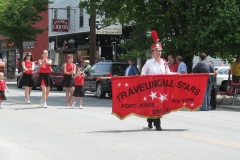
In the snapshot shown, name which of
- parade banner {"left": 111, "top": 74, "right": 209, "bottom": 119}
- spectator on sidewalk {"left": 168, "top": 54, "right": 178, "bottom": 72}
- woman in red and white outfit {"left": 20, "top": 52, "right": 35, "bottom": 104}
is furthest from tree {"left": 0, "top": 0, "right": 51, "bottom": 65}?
parade banner {"left": 111, "top": 74, "right": 209, "bottom": 119}

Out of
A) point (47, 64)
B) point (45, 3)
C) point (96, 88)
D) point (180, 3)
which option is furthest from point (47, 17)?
point (47, 64)

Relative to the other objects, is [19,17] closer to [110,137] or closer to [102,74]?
[102,74]

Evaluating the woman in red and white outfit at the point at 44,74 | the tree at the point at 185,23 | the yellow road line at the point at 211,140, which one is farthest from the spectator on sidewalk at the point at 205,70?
the yellow road line at the point at 211,140

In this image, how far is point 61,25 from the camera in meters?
43.5

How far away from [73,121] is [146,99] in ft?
9.37

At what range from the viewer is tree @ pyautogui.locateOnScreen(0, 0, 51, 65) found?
42500 mm

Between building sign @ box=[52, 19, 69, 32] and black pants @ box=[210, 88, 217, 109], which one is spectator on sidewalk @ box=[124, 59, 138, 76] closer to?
black pants @ box=[210, 88, 217, 109]

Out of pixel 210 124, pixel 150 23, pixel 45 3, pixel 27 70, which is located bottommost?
pixel 210 124

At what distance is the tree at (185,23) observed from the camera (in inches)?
826

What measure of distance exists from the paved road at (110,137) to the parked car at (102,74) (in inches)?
333

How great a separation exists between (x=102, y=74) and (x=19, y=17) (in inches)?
748

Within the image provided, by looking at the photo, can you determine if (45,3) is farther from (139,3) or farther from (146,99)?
(146,99)

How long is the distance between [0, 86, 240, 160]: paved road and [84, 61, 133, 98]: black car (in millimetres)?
8465

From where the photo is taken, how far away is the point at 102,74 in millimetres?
25344
